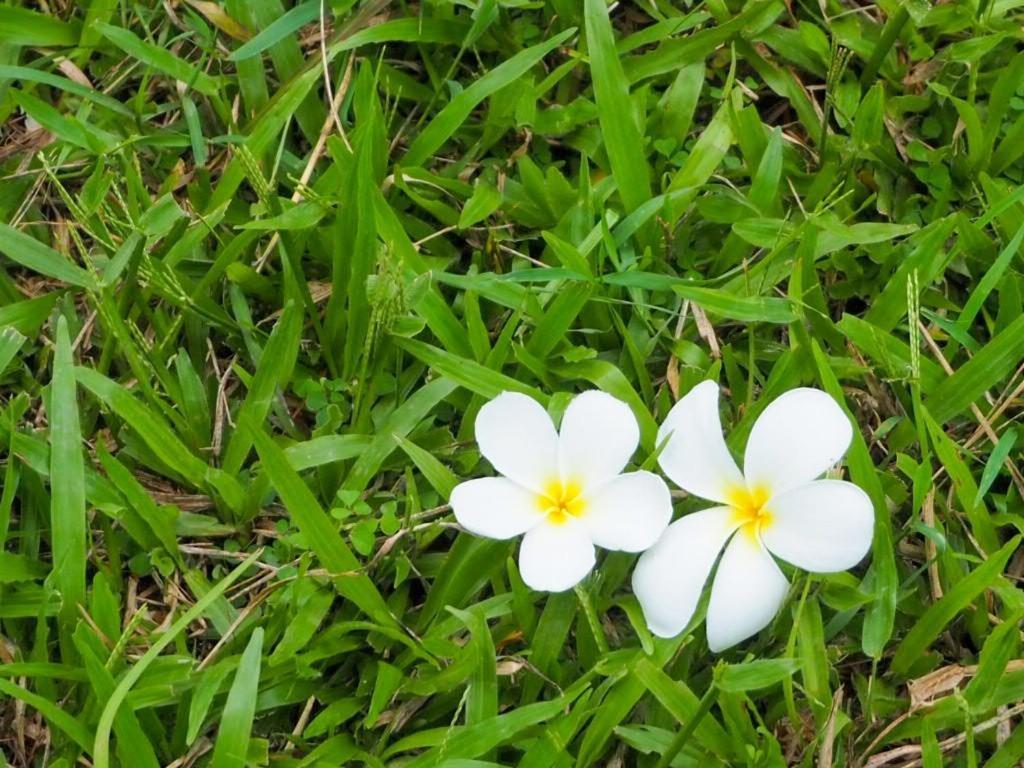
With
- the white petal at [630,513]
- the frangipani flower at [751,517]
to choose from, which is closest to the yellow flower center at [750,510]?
the frangipani flower at [751,517]

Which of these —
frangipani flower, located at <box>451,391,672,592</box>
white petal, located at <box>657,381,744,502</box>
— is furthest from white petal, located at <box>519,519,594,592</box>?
white petal, located at <box>657,381,744,502</box>

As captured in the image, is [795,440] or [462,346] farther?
[462,346]

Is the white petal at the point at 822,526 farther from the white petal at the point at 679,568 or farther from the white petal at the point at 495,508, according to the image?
the white petal at the point at 495,508

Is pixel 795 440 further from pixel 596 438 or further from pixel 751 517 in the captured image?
pixel 596 438

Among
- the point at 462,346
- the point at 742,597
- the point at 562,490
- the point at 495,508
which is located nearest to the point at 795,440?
the point at 742,597

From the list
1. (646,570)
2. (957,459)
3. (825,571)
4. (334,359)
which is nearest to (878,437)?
(957,459)

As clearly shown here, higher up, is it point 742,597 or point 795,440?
point 795,440

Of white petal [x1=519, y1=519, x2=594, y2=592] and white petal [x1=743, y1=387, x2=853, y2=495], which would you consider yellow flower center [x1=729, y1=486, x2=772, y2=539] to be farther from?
white petal [x1=519, y1=519, x2=594, y2=592]
